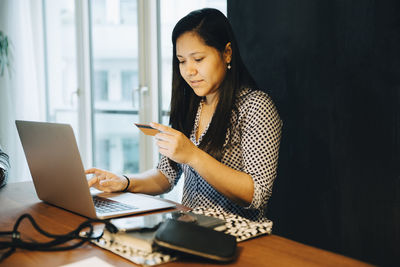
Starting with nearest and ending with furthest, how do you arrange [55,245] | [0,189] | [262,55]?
1. [55,245]
2. [0,189]
3. [262,55]

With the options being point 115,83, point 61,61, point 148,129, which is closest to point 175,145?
point 148,129

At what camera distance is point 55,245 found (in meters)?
0.86

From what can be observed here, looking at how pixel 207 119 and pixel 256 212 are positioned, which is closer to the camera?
pixel 256 212

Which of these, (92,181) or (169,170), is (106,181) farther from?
(169,170)

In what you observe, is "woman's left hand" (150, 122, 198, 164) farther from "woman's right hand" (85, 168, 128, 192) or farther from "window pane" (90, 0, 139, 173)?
"window pane" (90, 0, 139, 173)

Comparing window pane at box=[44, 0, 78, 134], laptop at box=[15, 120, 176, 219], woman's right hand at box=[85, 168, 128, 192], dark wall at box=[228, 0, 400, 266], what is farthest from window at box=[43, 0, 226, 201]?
laptop at box=[15, 120, 176, 219]

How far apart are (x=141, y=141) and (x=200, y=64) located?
1599 millimetres

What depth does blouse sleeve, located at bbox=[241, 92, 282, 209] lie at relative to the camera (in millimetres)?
1259

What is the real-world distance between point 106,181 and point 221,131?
431 mm

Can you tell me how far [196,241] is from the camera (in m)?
0.75

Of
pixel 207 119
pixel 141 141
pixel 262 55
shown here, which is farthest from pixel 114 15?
pixel 207 119

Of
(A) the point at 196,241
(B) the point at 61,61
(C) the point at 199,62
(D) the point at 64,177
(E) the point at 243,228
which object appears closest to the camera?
(A) the point at 196,241

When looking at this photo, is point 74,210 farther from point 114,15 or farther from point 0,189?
point 114,15

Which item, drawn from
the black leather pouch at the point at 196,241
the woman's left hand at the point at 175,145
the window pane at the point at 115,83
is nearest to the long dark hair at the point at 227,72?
the woman's left hand at the point at 175,145
